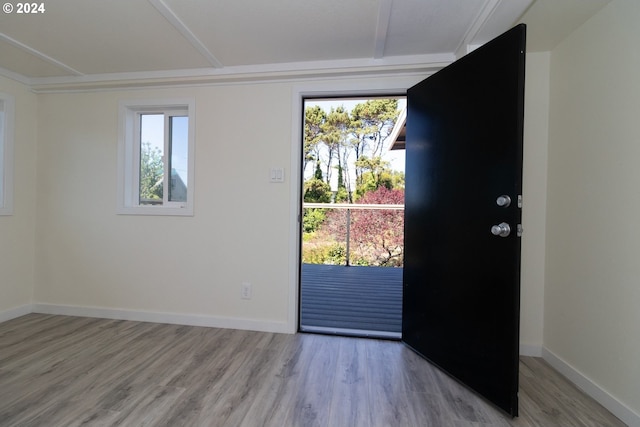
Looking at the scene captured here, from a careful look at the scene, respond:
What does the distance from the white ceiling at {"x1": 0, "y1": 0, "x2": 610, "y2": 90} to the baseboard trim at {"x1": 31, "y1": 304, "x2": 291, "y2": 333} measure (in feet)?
6.72

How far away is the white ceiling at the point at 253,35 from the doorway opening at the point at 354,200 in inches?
69.8

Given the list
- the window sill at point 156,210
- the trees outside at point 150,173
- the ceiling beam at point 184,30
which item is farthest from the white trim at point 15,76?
the ceiling beam at point 184,30

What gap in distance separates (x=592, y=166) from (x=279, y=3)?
2014 millimetres

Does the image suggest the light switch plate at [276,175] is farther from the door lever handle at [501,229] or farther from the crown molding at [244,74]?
the door lever handle at [501,229]

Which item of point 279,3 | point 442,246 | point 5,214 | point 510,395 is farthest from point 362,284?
point 5,214

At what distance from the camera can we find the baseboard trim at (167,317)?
2.30 metres

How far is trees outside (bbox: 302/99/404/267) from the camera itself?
530cm

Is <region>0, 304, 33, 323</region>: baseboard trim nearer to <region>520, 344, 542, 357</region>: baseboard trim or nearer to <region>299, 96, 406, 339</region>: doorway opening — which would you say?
<region>299, 96, 406, 339</region>: doorway opening

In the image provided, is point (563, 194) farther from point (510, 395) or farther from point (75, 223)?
point (75, 223)

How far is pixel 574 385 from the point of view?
5.32ft

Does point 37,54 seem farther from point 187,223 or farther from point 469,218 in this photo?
point 469,218

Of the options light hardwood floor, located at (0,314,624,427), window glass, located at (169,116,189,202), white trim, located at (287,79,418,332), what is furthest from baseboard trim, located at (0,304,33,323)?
white trim, located at (287,79,418,332)

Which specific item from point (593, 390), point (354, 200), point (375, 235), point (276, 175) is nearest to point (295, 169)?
point (276, 175)

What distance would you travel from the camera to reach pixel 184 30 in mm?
1762
